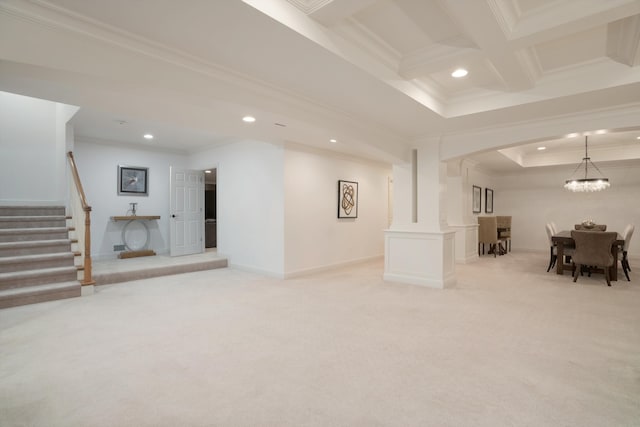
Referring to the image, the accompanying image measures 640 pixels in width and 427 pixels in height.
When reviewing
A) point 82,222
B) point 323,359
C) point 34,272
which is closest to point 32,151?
point 82,222

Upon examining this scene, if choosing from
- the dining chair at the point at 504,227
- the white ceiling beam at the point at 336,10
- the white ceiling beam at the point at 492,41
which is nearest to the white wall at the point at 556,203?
the dining chair at the point at 504,227

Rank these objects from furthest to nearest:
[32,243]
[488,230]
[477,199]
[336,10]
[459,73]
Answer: [477,199] < [488,230] < [32,243] < [459,73] < [336,10]

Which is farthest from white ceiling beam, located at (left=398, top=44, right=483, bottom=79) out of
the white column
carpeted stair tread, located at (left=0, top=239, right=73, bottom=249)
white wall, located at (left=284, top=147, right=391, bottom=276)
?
carpeted stair tread, located at (left=0, top=239, right=73, bottom=249)

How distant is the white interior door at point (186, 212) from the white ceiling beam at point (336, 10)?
18.4 feet

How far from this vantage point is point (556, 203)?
8.95 meters

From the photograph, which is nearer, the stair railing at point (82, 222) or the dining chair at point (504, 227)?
the stair railing at point (82, 222)

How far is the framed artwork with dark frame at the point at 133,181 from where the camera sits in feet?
21.8

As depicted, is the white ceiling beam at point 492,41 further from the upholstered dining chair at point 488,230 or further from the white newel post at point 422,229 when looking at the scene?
the upholstered dining chair at point 488,230

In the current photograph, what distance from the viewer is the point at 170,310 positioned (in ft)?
11.9

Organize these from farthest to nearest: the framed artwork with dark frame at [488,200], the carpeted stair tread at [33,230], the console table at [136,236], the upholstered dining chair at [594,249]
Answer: the framed artwork with dark frame at [488,200] → the console table at [136,236] → the upholstered dining chair at [594,249] → the carpeted stair tread at [33,230]

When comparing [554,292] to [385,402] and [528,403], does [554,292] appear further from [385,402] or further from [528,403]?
[385,402]

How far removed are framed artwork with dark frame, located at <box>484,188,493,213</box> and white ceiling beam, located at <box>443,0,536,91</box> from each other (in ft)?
20.3

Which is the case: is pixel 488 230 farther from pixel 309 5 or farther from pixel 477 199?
pixel 309 5

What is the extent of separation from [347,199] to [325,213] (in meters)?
0.72
